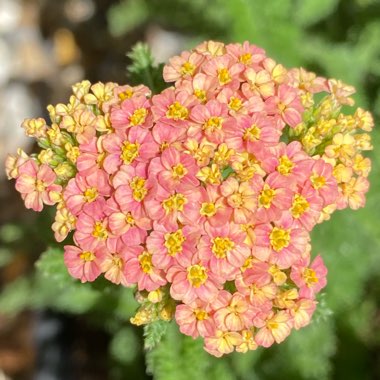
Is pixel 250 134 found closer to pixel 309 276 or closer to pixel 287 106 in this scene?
pixel 287 106

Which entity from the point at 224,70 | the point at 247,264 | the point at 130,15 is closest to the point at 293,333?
the point at 247,264

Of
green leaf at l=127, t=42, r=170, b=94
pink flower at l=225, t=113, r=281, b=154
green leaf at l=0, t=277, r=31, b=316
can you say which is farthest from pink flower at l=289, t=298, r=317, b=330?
green leaf at l=0, t=277, r=31, b=316

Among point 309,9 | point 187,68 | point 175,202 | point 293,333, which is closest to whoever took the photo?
point 175,202

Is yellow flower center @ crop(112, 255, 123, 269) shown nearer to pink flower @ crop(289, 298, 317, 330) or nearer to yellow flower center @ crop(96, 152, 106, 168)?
yellow flower center @ crop(96, 152, 106, 168)

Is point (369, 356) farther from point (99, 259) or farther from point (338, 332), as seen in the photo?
point (99, 259)

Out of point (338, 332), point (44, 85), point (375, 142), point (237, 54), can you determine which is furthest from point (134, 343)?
point (44, 85)
